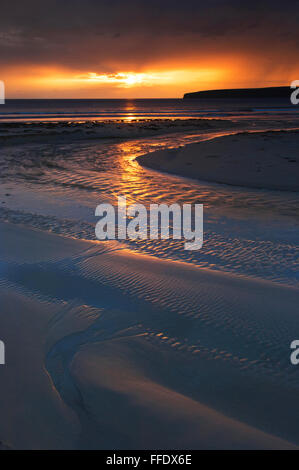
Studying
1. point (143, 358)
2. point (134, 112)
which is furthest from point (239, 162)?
point (134, 112)

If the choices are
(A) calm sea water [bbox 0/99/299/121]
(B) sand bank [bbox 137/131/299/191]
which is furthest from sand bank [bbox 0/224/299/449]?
(A) calm sea water [bbox 0/99/299/121]

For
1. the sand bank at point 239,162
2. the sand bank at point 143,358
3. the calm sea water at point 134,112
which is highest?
the calm sea water at point 134,112

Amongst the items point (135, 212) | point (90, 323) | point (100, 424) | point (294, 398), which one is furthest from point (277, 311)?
point (135, 212)

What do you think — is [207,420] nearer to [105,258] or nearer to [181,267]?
[181,267]

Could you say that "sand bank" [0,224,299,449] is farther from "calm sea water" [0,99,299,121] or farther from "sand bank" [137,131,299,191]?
"calm sea water" [0,99,299,121]

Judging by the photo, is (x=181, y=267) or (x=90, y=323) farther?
(x=181, y=267)

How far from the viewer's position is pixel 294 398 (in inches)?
83.4

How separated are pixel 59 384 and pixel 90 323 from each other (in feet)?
2.21

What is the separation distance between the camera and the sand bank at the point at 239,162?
8335 millimetres

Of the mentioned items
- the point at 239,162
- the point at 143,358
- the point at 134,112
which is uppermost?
the point at 134,112

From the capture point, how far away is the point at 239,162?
10.3 meters

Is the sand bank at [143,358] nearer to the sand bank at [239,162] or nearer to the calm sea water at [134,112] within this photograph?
the sand bank at [239,162]

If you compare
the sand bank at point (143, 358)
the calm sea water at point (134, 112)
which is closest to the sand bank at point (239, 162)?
the sand bank at point (143, 358)

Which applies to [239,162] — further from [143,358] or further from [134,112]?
[134,112]
